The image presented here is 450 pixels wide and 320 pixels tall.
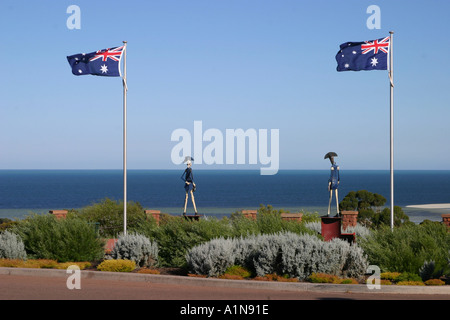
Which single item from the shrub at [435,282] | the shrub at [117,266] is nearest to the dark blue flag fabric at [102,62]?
the shrub at [117,266]

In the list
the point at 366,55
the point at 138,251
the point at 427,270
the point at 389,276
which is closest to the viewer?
the point at 427,270

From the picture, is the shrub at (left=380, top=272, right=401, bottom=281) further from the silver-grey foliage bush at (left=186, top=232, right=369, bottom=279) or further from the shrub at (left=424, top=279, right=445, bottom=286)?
the shrub at (left=424, top=279, right=445, bottom=286)

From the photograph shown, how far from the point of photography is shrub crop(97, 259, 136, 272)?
14203mm

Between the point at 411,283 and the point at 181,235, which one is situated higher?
the point at 181,235

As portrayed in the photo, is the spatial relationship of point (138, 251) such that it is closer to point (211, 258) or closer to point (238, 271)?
point (211, 258)

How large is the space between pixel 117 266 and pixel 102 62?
8488 mm

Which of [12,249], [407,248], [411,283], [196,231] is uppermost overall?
[196,231]

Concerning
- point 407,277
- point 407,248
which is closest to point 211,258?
point 407,277

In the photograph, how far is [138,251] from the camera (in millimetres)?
15039

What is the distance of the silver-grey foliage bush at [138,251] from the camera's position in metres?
15.0

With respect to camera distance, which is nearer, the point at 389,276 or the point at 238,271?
the point at 389,276

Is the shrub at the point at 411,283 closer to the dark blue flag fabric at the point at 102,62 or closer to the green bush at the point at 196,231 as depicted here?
the green bush at the point at 196,231

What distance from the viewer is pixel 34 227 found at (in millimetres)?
16641
